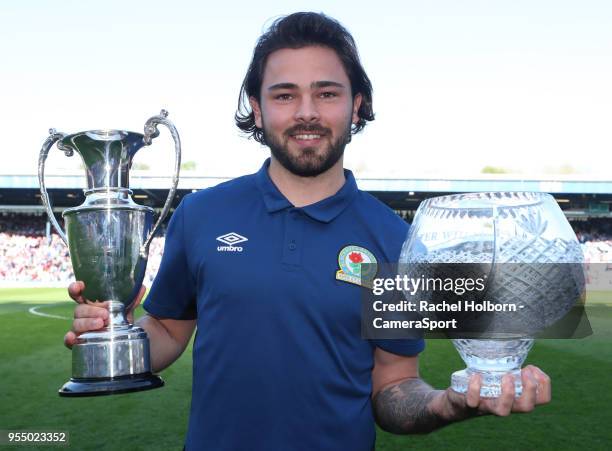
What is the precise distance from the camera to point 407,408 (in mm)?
1812

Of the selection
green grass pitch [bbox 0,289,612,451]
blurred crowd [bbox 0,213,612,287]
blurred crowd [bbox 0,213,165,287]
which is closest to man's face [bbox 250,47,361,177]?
green grass pitch [bbox 0,289,612,451]

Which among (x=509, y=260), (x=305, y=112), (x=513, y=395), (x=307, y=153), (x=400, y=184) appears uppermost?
(x=305, y=112)

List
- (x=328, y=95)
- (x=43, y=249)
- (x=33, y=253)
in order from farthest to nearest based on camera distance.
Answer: (x=43, y=249), (x=33, y=253), (x=328, y=95)

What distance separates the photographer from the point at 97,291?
2.05 m

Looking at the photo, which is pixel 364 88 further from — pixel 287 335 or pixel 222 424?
pixel 222 424

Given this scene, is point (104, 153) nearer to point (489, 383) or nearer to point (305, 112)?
point (305, 112)

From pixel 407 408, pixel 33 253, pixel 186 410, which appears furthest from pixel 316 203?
pixel 33 253

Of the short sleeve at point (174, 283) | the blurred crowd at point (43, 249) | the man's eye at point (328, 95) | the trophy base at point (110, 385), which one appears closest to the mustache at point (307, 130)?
the man's eye at point (328, 95)

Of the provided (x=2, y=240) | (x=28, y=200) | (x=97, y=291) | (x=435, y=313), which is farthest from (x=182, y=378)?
(x=28, y=200)

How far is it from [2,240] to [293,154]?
32.1 meters

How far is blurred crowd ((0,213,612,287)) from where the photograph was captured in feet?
90.7

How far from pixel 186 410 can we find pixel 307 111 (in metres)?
4.27

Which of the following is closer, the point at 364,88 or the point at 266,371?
the point at 266,371

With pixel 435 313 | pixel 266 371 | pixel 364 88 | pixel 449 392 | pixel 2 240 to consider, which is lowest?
pixel 2 240
